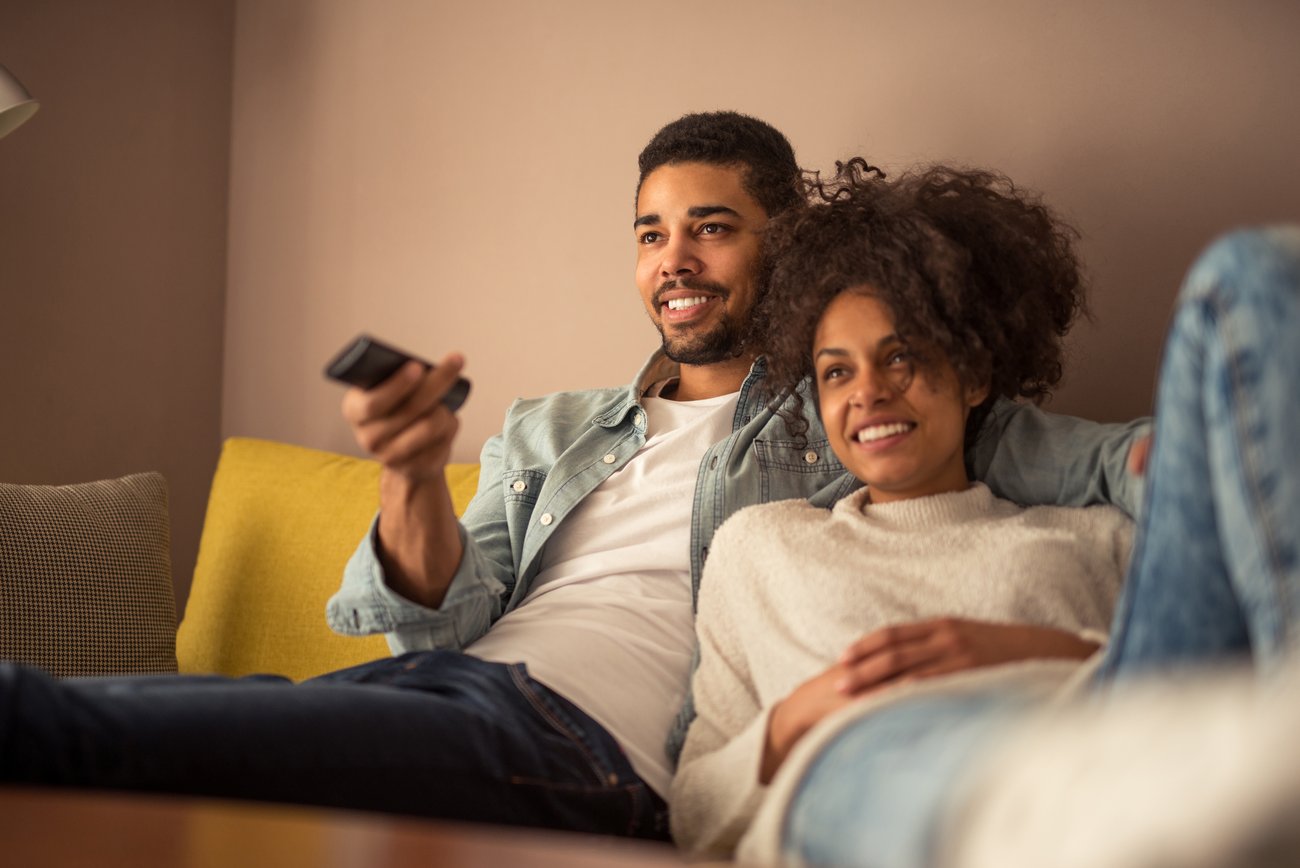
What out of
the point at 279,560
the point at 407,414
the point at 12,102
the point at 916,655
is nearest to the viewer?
the point at 916,655

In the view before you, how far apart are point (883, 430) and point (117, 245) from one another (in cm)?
196

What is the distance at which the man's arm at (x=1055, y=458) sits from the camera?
1.28m

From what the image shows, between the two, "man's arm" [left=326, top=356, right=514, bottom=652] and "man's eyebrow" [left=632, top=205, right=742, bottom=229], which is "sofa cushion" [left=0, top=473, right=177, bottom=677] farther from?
"man's eyebrow" [left=632, top=205, right=742, bottom=229]

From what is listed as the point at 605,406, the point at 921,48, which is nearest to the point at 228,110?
the point at 605,406

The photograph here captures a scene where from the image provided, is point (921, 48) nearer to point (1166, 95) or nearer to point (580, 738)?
point (1166, 95)

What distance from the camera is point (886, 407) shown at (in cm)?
130

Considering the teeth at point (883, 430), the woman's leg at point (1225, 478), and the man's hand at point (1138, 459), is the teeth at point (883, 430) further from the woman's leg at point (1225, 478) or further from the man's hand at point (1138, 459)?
the woman's leg at point (1225, 478)

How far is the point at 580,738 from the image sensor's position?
128 centimetres

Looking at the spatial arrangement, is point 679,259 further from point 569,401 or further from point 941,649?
point 941,649

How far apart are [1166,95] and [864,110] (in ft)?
1.50

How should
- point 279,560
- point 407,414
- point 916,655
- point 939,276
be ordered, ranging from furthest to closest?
1. point 279,560
2. point 939,276
3. point 407,414
4. point 916,655

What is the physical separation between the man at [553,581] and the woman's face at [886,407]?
12 centimetres

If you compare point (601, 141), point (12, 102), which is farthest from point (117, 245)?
point (601, 141)

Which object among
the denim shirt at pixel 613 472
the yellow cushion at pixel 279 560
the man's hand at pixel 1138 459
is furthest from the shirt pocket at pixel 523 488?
the man's hand at pixel 1138 459
